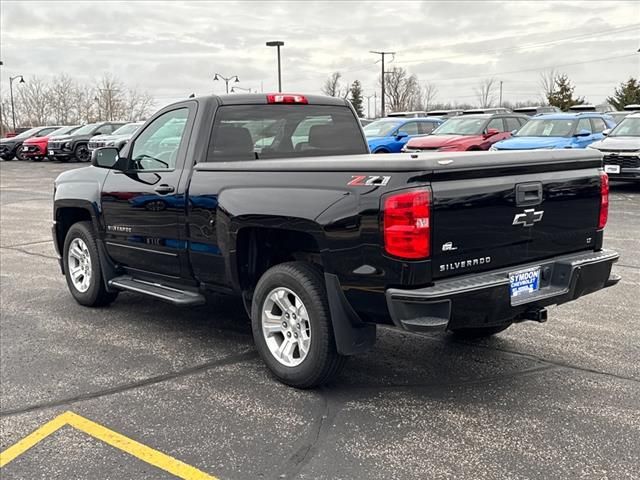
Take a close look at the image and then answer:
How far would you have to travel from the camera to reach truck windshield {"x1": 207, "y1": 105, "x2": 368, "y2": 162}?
5031 millimetres

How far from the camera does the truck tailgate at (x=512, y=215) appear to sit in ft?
11.8

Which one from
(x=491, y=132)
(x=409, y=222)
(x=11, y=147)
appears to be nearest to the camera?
(x=409, y=222)

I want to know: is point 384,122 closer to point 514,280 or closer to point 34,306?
point 34,306

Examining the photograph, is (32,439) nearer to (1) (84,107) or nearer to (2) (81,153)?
(2) (81,153)

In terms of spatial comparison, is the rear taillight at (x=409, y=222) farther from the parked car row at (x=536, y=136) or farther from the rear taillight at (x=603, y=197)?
the parked car row at (x=536, y=136)

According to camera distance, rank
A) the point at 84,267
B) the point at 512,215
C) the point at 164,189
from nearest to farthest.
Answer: the point at 512,215, the point at 164,189, the point at 84,267

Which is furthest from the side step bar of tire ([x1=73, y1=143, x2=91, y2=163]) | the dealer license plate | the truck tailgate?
tire ([x1=73, y1=143, x2=91, y2=163])

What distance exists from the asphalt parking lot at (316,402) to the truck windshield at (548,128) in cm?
1011

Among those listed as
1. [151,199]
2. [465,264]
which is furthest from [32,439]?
[465,264]

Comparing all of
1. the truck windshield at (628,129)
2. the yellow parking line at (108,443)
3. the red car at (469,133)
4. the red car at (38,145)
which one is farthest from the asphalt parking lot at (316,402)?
the red car at (38,145)

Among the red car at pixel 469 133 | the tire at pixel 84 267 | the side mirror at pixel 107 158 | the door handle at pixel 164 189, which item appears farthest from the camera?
the red car at pixel 469 133

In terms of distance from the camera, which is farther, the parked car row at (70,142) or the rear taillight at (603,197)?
the parked car row at (70,142)

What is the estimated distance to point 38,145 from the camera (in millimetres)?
31844

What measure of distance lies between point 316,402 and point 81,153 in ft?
93.2
